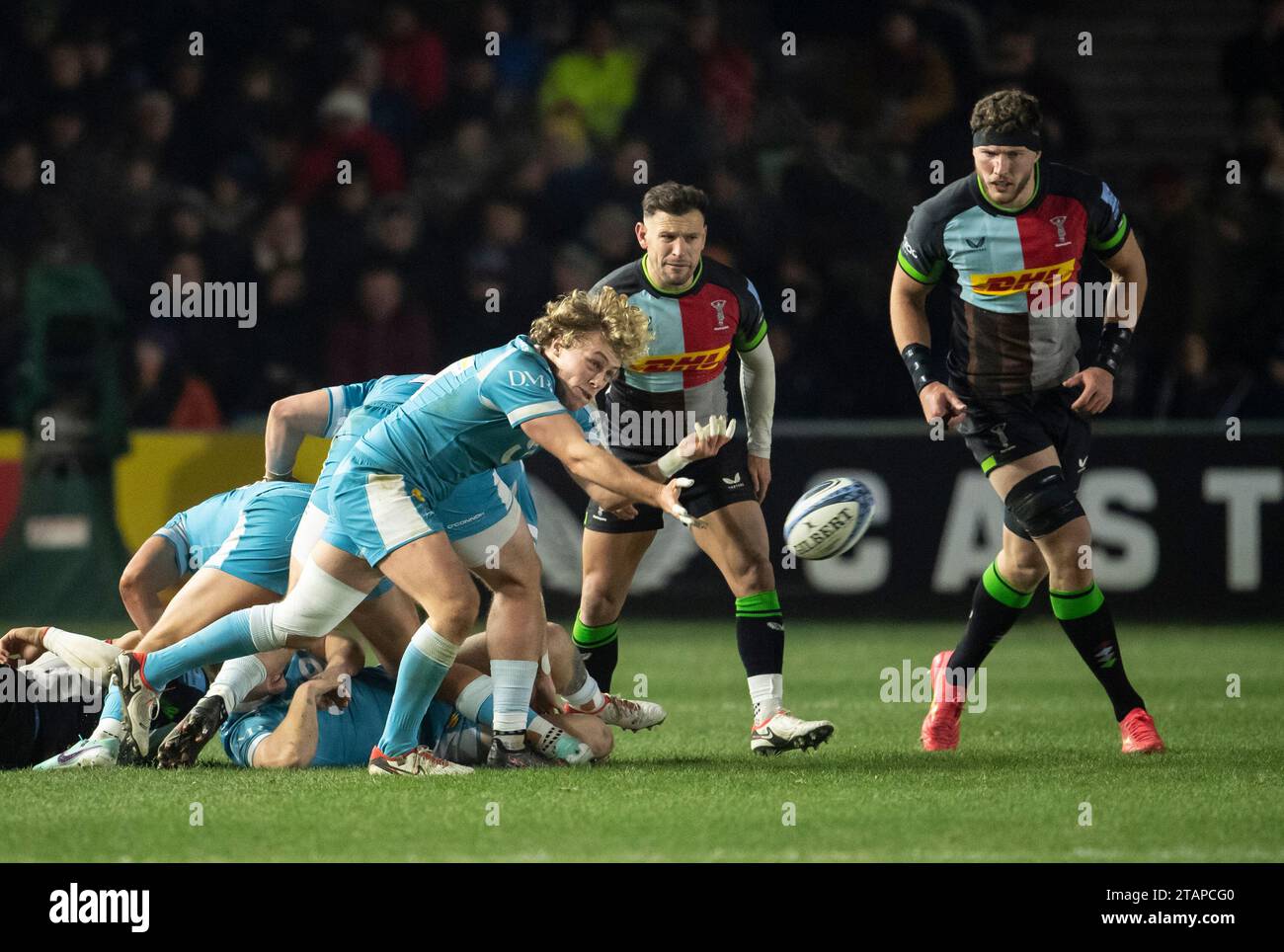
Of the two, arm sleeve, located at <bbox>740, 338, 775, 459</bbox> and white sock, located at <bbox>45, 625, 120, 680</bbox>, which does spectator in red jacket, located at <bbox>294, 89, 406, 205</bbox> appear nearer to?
arm sleeve, located at <bbox>740, 338, 775, 459</bbox>

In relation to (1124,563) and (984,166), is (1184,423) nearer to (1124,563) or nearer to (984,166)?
(1124,563)

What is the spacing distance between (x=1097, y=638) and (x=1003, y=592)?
0.42m

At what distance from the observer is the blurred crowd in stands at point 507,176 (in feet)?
43.1

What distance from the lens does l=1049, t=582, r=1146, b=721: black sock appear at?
6.96 metres

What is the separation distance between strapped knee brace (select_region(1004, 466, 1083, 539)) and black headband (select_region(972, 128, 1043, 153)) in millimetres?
1201

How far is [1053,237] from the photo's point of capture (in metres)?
6.94

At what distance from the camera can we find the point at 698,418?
24.4 ft

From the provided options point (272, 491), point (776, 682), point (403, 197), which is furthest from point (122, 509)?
point (776, 682)

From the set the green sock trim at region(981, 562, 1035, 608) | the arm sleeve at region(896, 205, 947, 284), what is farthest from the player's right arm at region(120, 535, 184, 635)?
the green sock trim at region(981, 562, 1035, 608)

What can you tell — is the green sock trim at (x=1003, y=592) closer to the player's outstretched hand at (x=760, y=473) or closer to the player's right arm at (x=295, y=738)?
the player's outstretched hand at (x=760, y=473)

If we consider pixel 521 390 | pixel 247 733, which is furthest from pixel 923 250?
pixel 247 733

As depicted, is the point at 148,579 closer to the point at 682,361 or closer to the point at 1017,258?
the point at 682,361

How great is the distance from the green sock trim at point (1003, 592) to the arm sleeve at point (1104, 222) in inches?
51.3
